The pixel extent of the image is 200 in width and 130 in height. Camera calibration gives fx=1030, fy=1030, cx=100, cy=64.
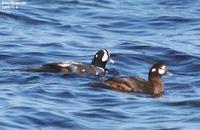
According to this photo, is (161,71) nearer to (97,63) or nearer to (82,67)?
(82,67)

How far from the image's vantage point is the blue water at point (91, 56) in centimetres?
1586

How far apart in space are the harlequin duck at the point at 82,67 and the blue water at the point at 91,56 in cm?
19

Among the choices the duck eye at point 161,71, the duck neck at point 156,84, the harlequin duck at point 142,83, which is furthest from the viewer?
the duck eye at point 161,71

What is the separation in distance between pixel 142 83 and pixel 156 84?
35 cm

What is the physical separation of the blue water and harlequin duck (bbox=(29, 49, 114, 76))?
189 mm

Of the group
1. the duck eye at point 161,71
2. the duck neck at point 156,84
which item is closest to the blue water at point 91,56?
the duck neck at point 156,84

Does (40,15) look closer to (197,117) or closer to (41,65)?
(41,65)

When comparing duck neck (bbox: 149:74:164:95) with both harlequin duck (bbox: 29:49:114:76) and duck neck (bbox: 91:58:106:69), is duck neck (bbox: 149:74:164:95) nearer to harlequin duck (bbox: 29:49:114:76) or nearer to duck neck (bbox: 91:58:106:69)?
harlequin duck (bbox: 29:49:114:76)

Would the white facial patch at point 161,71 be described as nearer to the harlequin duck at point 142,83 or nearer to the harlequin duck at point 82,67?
the harlequin duck at point 142,83

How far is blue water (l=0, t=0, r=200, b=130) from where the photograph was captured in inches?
624

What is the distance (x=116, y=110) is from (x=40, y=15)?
38.1 ft

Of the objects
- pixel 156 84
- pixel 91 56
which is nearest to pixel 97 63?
pixel 91 56

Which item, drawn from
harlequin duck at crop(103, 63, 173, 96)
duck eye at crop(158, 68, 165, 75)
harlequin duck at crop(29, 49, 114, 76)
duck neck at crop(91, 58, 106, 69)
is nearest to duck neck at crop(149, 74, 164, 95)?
harlequin duck at crop(103, 63, 173, 96)

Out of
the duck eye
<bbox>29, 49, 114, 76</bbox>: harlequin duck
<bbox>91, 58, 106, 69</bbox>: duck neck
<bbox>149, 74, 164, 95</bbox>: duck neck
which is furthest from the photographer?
<bbox>91, 58, 106, 69</bbox>: duck neck
